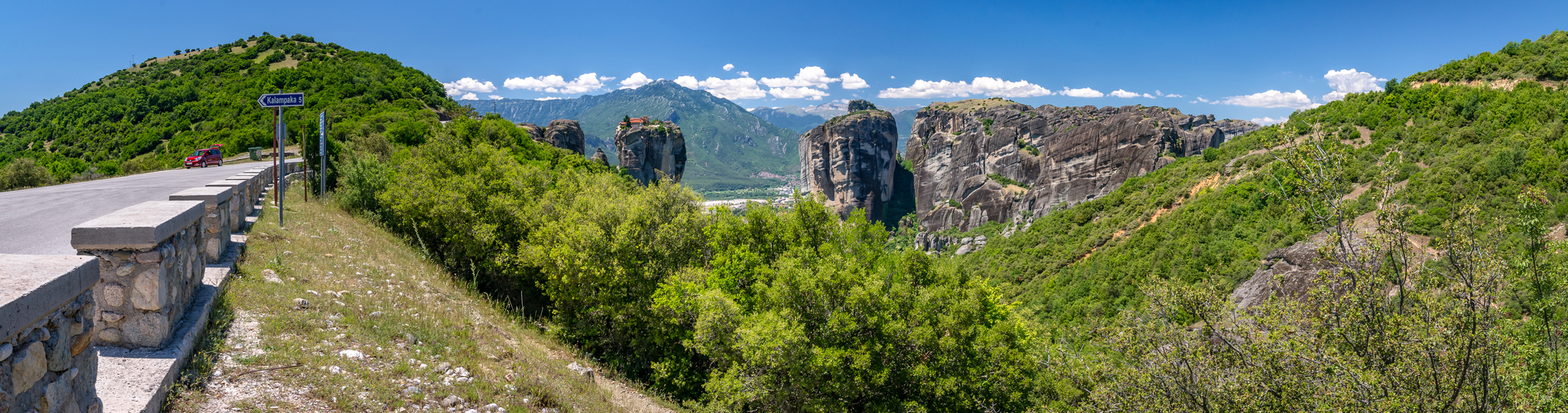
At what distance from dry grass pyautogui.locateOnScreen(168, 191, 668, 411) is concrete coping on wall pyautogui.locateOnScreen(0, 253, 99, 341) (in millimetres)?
1934

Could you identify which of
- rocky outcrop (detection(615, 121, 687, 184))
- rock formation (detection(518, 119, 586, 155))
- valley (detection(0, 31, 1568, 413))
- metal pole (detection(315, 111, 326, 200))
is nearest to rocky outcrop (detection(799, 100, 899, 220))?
rocky outcrop (detection(615, 121, 687, 184))

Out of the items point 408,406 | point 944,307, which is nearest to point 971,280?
point 944,307

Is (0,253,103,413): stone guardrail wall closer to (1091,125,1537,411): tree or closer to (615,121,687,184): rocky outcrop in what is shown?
(1091,125,1537,411): tree

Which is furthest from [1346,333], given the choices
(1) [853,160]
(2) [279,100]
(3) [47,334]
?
(1) [853,160]

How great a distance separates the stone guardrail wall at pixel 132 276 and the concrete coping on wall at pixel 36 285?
5.83ft

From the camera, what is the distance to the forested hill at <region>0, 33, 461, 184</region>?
3928 cm

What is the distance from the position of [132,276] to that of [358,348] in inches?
87.4

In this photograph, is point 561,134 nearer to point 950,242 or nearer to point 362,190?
point 362,190

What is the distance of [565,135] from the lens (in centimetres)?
7000

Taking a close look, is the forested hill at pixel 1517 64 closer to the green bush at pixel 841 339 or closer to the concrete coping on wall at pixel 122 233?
the green bush at pixel 841 339

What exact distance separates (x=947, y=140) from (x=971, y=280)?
368 ft

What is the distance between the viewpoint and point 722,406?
530 inches

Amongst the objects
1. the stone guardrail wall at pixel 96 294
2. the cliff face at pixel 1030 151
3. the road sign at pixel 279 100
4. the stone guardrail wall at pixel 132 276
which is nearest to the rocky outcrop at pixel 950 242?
the cliff face at pixel 1030 151

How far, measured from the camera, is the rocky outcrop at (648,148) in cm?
7775
